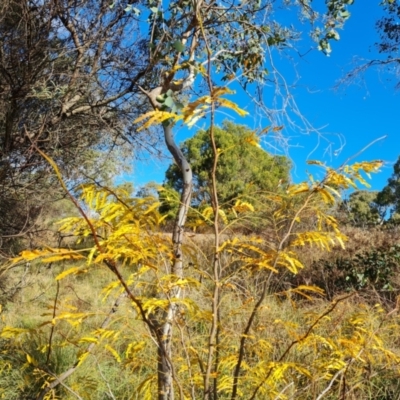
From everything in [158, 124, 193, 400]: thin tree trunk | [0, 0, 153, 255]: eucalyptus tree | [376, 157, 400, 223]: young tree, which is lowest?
[158, 124, 193, 400]: thin tree trunk

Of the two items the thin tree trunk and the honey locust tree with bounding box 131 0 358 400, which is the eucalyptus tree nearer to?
the honey locust tree with bounding box 131 0 358 400

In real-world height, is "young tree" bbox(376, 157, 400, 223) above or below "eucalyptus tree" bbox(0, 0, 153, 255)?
above

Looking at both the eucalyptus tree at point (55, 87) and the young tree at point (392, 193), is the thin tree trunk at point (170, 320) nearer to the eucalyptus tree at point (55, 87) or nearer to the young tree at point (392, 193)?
the eucalyptus tree at point (55, 87)

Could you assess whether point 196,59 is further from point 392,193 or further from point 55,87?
point 392,193

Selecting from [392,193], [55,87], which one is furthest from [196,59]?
[392,193]

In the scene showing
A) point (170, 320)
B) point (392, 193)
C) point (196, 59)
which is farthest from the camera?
point (392, 193)

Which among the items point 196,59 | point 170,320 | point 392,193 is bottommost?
point 170,320

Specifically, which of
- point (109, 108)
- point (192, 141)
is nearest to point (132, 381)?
point (109, 108)

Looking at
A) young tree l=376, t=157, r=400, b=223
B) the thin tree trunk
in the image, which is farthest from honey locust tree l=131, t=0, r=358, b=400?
young tree l=376, t=157, r=400, b=223

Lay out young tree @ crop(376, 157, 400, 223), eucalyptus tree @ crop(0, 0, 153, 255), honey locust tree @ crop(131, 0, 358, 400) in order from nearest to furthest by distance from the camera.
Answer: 1. honey locust tree @ crop(131, 0, 358, 400)
2. eucalyptus tree @ crop(0, 0, 153, 255)
3. young tree @ crop(376, 157, 400, 223)

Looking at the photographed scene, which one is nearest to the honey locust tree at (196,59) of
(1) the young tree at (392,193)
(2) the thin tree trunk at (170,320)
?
(2) the thin tree trunk at (170,320)

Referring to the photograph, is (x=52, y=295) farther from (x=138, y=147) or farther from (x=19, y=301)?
(x=138, y=147)

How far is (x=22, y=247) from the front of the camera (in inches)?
224

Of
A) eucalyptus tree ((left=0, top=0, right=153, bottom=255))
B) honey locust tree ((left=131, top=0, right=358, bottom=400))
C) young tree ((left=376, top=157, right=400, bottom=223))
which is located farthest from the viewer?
young tree ((left=376, top=157, right=400, bottom=223))
